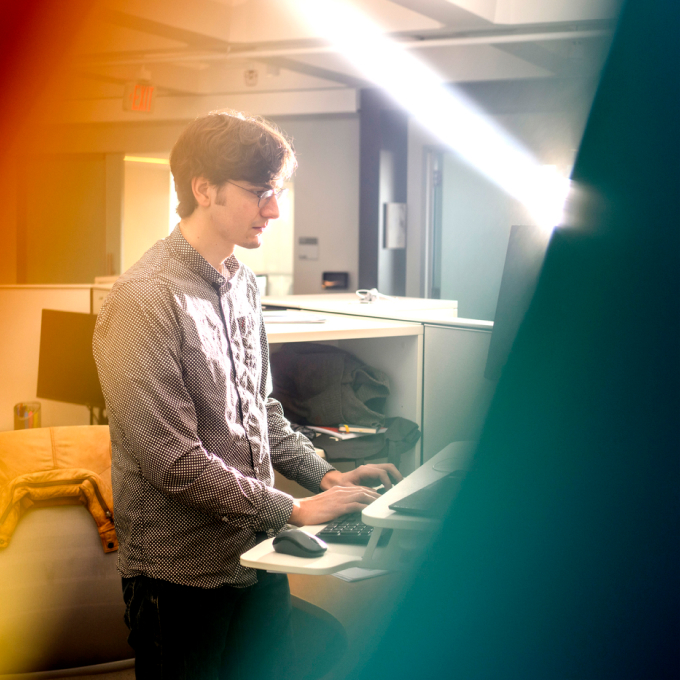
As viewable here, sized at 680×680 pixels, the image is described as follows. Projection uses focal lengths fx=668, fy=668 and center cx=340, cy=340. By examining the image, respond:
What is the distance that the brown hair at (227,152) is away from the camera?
112 centimetres

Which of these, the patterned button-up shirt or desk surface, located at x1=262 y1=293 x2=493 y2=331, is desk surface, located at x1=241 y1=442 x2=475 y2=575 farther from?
desk surface, located at x1=262 y1=293 x2=493 y2=331

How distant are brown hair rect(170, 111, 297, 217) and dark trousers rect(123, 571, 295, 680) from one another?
2.18 feet

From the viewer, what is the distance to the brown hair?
1.12 m

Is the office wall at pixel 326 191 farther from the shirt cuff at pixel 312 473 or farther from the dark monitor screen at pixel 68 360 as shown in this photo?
the shirt cuff at pixel 312 473

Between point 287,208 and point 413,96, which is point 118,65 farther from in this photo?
point 413,96

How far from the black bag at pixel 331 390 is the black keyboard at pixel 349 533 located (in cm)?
93

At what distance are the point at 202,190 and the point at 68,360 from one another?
6.64 feet

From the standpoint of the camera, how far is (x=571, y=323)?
818 millimetres

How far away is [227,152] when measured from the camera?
1.12 metres

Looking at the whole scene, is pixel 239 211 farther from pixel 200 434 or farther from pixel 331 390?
pixel 331 390

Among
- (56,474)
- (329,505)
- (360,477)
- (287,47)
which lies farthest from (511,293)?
(287,47)

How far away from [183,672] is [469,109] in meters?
5.11

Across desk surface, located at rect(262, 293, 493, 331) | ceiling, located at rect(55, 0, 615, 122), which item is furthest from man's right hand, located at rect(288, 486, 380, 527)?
ceiling, located at rect(55, 0, 615, 122)

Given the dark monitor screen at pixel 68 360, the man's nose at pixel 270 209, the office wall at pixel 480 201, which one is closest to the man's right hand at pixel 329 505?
the man's nose at pixel 270 209
